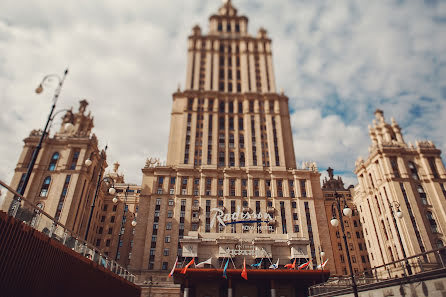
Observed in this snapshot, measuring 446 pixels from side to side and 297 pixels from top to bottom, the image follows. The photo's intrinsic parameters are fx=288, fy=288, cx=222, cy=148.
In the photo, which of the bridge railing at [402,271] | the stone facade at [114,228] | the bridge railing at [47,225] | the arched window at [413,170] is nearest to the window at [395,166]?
the arched window at [413,170]

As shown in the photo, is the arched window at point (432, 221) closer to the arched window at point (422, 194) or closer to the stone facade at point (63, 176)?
the arched window at point (422, 194)

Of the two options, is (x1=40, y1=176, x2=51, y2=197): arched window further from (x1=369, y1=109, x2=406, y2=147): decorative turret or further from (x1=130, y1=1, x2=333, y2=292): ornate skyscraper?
(x1=369, y1=109, x2=406, y2=147): decorative turret

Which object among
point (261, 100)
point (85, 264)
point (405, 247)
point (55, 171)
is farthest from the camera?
point (261, 100)

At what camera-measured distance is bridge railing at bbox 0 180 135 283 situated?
1273 cm

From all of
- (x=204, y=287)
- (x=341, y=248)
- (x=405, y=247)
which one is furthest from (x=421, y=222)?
(x=204, y=287)

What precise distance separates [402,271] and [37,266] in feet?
75.5

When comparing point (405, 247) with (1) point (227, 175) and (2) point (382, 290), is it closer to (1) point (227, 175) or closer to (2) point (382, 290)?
(1) point (227, 175)

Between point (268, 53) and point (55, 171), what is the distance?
66564 millimetres

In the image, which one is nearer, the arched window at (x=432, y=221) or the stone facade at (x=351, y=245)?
the arched window at (x=432, y=221)

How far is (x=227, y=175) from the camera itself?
215ft

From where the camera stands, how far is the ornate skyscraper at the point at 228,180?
5159cm

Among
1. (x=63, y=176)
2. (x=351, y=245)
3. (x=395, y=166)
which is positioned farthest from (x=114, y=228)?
(x=395, y=166)

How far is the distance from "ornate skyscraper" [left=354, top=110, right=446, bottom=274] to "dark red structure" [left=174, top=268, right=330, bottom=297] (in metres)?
26.4

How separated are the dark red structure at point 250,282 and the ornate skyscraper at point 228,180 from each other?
465cm
